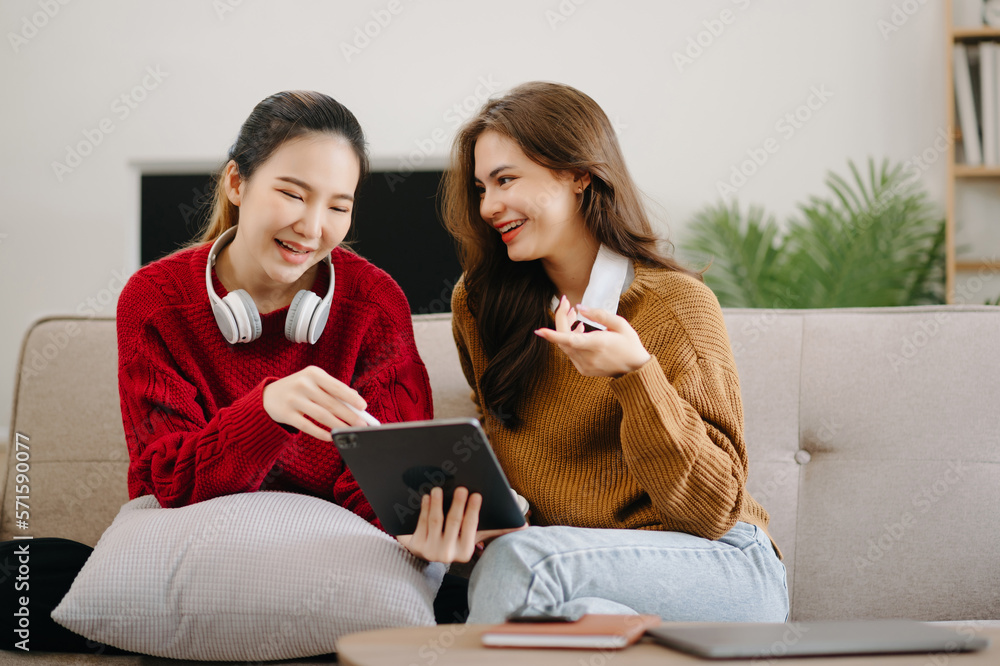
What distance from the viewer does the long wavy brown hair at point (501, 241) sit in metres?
1.41

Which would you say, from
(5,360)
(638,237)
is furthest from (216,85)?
(638,237)

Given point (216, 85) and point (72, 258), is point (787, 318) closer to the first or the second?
point (216, 85)

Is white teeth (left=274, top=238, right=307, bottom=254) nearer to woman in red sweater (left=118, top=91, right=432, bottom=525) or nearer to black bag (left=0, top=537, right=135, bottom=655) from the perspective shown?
woman in red sweater (left=118, top=91, right=432, bottom=525)

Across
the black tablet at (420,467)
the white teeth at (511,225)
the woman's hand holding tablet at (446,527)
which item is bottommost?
the woman's hand holding tablet at (446,527)

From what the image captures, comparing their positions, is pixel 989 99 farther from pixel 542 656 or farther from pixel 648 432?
pixel 542 656

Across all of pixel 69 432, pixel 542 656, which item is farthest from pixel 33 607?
pixel 542 656

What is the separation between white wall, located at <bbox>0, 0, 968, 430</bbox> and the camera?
8.57ft

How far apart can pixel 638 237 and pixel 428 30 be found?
1.53 metres

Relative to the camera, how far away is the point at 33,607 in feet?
3.68

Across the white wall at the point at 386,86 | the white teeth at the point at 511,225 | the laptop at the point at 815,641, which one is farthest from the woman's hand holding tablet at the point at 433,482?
the white wall at the point at 386,86

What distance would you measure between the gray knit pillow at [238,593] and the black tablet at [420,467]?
7 cm

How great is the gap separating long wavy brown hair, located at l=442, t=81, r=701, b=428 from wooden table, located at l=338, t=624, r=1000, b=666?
2.36 feet

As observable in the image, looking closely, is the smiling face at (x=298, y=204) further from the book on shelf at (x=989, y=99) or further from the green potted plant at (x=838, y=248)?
the book on shelf at (x=989, y=99)

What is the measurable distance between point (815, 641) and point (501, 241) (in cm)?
100
